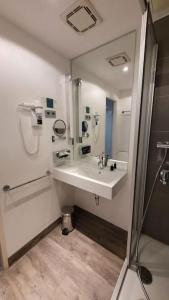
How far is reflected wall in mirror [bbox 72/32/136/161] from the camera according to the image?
1.51 metres

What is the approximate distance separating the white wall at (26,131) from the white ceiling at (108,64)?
11.1 inches

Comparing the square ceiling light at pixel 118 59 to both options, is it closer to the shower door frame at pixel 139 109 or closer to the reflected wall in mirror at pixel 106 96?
the reflected wall in mirror at pixel 106 96

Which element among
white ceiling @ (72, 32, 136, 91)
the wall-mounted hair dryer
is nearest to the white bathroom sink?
the wall-mounted hair dryer

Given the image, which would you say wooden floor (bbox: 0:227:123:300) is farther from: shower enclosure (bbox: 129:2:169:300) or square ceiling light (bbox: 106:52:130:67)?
square ceiling light (bbox: 106:52:130:67)

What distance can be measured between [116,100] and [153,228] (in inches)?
62.2

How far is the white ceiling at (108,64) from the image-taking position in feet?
4.69

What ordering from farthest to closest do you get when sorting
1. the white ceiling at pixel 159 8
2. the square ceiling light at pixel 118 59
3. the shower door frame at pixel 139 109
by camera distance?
the square ceiling light at pixel 118 59
the white ceiling at pixel 159 8
the shower door frame at pixel 139 109

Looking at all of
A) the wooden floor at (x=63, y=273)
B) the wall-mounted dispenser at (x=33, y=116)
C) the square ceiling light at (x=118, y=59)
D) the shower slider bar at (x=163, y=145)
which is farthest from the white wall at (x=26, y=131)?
the shower slider bar at (x=163, y=145)

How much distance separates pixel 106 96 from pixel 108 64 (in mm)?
360

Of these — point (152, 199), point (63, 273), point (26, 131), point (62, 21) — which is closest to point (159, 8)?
point (62, 21)

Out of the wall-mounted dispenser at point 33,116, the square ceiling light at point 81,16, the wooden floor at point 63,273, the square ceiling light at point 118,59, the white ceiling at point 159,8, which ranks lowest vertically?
the wooden floor at point 63,273

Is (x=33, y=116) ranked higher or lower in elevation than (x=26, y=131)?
higher

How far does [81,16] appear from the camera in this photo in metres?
1.17

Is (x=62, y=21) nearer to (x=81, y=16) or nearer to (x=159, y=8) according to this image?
(x=81, y=16)
